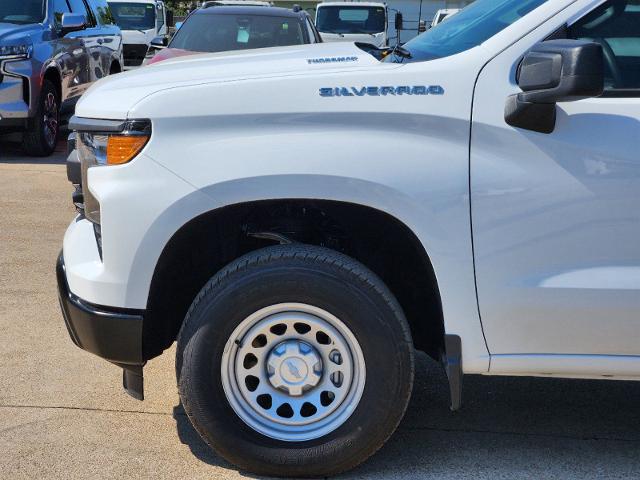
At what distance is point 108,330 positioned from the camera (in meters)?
3.35

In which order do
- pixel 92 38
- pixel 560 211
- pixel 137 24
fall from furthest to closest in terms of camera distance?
pixel 137 24 → pixel 92 38 → pixel 560 211

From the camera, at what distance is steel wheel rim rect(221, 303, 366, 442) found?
10.9 feet

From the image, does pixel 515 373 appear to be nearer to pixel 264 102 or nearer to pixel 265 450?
pixel 265 450

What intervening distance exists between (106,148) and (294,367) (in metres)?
1.02

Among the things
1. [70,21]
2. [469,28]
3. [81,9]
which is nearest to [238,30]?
[70,21]

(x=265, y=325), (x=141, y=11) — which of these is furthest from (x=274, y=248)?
(x=141, y=11)

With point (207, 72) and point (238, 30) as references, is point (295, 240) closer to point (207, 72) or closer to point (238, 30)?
point (207, 72)

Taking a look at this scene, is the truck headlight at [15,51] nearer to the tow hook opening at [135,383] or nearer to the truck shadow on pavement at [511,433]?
the truck shadow on pavement at [511,433]

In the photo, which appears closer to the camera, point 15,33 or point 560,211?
point 560,211

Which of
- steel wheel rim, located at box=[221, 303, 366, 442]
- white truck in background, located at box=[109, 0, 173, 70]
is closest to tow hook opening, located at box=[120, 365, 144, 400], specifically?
steel wheel rim, located at box=[221, 303, 366, 442]

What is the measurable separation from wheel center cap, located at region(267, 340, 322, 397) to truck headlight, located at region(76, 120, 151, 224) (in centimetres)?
81

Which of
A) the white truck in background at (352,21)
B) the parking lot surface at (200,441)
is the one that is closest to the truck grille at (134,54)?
the white truck in background at (352,21)

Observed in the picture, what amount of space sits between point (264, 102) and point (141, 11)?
79.2ft

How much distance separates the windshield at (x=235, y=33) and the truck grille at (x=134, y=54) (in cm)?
1477
